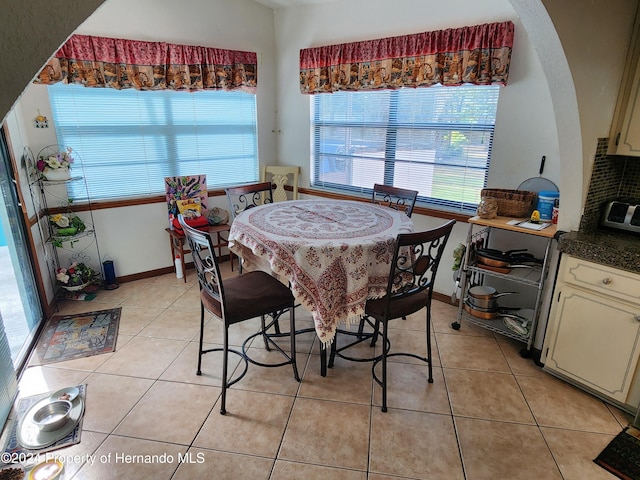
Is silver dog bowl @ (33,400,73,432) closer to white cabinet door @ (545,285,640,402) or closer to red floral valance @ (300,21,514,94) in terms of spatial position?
white cabinet door @ (545,285,640,402)

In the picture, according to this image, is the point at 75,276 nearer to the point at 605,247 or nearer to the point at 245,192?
the point at 245,192

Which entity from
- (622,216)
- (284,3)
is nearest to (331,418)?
(622,216)

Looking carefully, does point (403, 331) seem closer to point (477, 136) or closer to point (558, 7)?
point (477, 136)

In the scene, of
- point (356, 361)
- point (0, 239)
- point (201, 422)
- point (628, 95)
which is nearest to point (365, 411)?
point (356, 361)

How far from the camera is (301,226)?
2291 millimetres

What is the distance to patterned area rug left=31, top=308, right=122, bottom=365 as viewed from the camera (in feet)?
8.31

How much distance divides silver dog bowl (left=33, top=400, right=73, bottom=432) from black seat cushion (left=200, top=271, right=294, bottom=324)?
87 centimetres

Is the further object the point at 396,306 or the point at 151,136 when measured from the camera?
the point at 151,136

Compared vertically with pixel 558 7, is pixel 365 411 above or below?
below

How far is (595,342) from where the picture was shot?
2062mm

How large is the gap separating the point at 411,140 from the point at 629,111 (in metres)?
1.51

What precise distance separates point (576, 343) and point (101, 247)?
3.83m

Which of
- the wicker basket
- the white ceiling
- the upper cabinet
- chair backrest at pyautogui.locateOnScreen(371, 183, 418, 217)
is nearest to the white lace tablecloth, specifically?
chair backrest at pyautogui.locateOnScreen(371, 183, 418, 217)

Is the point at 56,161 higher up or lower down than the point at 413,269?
higher up
